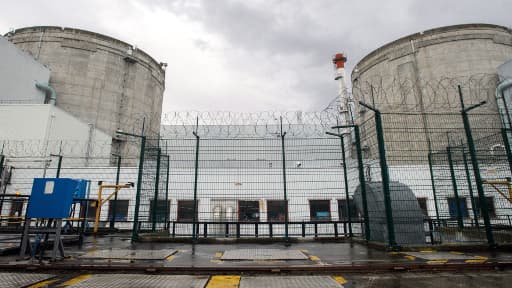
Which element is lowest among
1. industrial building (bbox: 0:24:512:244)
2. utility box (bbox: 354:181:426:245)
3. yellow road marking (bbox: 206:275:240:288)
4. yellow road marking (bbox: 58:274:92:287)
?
yellow road marking (bbox: 206:275:240:288)

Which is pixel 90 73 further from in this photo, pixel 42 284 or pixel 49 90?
pixel 42 284

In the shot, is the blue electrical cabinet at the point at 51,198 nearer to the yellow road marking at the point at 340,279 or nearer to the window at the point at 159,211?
the window at the point at 159,211

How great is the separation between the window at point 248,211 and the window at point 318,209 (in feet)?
8.47

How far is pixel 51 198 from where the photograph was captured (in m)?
4.62

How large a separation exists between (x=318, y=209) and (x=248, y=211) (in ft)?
12.0

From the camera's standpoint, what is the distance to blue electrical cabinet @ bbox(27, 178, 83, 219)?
4562mm

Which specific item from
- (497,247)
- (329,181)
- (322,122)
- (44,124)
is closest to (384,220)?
(497,247)

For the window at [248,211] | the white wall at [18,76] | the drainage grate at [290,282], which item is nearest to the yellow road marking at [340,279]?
the drainage grate at [290,282]

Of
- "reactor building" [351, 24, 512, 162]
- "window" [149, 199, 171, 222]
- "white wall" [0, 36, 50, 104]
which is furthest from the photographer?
"reactor building" [351, 24, 512, 162]

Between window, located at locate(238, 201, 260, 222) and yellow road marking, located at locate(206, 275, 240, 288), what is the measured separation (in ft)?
19.1

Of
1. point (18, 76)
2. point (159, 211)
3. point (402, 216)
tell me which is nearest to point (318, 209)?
point (402, 216)

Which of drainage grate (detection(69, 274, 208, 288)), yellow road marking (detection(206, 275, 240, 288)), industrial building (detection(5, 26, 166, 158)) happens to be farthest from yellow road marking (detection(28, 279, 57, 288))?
industrial building (detection(5, 26, 166, 158))

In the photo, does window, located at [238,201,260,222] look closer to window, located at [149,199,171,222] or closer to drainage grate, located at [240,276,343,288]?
window, located at [149,199,171,222]

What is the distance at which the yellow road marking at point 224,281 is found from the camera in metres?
3.21
